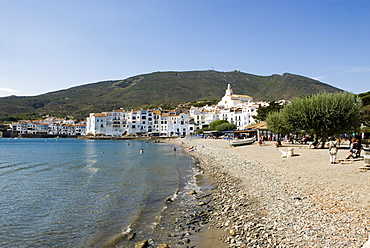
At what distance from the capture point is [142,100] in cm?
15638

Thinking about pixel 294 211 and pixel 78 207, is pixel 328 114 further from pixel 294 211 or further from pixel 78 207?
pixel 78 207

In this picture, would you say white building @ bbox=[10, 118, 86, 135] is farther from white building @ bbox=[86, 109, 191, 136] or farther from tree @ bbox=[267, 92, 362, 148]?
tree @ bbox=[267, 92, 362, 148]

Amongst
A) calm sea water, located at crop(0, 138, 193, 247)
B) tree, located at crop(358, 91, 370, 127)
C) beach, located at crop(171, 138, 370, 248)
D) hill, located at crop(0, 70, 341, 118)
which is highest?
hill, located at crop(0, 70, 341, 118)

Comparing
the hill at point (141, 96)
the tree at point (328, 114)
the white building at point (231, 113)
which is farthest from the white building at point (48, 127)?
the tree at point (328, 114)

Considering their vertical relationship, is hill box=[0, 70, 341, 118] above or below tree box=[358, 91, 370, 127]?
above

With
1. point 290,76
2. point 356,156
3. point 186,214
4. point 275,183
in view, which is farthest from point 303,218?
point 290,76

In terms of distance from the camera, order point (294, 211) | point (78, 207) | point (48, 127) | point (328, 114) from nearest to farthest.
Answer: point (294, 211) < point (78, 207) < point (328, 114) < point (48, 127)

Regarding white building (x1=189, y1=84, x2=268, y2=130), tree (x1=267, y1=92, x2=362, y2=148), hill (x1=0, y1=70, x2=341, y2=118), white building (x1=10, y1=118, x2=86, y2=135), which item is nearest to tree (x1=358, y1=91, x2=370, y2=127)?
tree (x1=267, y1=92, x2=362, y2=148)

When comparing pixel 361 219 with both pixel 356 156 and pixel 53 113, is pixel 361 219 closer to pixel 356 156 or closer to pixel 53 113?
pixel 356 156

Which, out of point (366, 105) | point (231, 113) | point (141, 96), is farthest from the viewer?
point (141, 96)

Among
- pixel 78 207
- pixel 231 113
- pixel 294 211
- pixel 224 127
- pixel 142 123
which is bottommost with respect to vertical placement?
pixel 78 207

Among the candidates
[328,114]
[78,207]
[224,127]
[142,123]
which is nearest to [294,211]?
[78,207]

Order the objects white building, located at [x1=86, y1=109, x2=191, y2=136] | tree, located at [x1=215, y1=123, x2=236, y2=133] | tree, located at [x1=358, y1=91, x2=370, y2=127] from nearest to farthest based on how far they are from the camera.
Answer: tree, located at [x1=358, y1=91, x2=370, y2=127]
tree, located at [x1=215, y1=123, x2=236, y2=133]
white building, located at [x1=86, y1=109, x2=191, y2=136]

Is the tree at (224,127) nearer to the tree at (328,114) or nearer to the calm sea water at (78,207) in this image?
the tree at (328,114)
